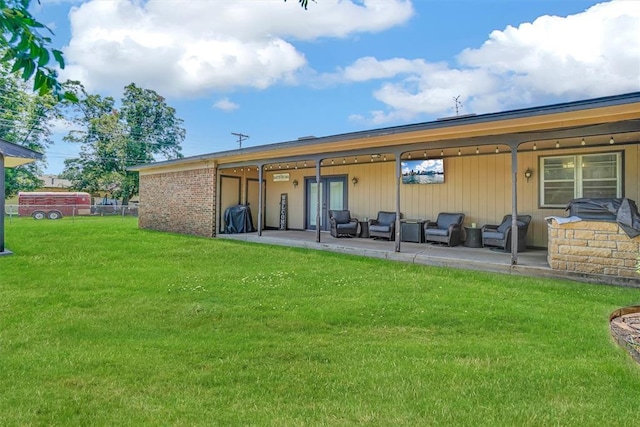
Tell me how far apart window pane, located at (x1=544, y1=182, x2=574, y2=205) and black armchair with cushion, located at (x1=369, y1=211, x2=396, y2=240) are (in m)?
3.36

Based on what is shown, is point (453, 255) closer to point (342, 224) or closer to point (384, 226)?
point (384, 226)

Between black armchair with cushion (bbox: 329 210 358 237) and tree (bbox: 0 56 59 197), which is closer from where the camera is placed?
black armchair with cushion (bbox: 329 210 358 237)

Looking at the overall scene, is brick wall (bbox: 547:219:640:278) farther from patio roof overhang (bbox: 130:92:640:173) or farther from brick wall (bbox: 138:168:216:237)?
brick wall (bbox: 138:168:216:237)

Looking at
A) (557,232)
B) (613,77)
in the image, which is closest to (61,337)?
(557,232)

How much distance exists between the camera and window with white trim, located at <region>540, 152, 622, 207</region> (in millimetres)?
7180

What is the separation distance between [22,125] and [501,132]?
30728 millimetres

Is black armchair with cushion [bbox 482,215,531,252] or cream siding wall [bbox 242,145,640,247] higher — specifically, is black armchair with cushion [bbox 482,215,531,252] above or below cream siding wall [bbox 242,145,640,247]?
below

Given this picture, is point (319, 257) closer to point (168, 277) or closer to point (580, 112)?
point (168, 277)

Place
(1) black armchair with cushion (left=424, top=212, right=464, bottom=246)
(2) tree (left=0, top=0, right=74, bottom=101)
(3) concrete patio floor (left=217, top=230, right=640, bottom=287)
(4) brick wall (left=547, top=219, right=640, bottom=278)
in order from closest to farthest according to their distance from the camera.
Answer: (2) tree (left=0, top=0, right=74, bottom=101)
(4) brick wall (left=547, top=219, right=640, bottom=278)
(3) concrete patio floor (left=217, top=230, right=640, bottom=287)
(1) black armchair with cushion (left=424, top=212, right=464, bottom=246)

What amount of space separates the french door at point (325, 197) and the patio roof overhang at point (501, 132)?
238cm

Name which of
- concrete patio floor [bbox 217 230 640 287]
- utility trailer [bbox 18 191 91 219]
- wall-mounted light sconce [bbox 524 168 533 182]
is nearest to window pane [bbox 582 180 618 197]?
wall-mounted light sconce [bbox 524 168 533 182]

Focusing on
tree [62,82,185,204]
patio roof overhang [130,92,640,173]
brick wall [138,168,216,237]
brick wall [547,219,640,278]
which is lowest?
brick wall [547,219,640,278]

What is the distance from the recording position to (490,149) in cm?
838

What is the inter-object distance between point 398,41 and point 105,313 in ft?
36.5
